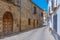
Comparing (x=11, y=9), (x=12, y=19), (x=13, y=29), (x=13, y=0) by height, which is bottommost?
(x=13, y=29)

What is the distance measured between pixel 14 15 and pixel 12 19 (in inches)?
26.4

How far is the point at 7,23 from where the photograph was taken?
50.2 feet

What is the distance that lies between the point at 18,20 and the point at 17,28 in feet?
3.72

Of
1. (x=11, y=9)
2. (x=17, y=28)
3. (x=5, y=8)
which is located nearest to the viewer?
(x=5, y=8)

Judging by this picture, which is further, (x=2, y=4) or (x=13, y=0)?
(x=13, y=0)

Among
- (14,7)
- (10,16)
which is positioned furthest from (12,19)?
(14,7)

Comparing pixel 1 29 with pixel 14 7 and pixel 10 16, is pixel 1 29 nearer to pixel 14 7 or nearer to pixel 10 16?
pixel 10 16

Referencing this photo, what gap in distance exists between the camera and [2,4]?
13.6 metres

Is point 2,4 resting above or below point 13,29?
above

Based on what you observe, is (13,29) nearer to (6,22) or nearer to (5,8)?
(6,22)

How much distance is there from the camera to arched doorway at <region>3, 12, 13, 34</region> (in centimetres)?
1470

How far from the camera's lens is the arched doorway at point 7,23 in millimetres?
14702

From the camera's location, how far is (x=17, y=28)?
17.7m

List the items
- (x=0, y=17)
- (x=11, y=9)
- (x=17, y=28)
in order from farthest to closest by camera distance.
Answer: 1. (x=17, y=28)
2. (x=11, y=9)
3. (x=0, y=17)
